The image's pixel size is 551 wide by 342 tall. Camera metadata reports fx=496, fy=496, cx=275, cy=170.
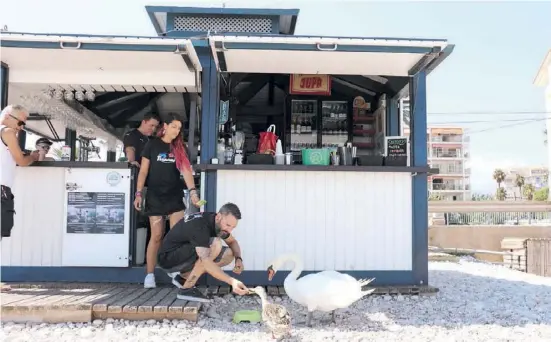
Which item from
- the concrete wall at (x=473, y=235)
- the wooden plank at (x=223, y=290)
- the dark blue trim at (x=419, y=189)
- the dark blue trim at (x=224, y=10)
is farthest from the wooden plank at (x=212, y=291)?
the concrete wall at (x=473, y=235)

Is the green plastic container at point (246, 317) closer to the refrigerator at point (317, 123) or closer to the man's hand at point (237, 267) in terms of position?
the man's hand at point (237, 267)

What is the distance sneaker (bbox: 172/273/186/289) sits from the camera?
4.45 meters

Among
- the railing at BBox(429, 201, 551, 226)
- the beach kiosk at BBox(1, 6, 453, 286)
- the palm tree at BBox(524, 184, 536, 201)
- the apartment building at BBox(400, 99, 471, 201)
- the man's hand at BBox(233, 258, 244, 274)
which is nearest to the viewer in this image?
the man's hand at BBox(233, 258, 244, 274)

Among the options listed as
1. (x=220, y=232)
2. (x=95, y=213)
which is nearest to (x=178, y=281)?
(x=220, y=232)

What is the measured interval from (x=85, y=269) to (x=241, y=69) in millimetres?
2658

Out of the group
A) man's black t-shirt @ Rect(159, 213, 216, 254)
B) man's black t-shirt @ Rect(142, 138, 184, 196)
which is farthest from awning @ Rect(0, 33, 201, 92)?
man's black t-shirt @ Rect(159, 213, 216, 254)

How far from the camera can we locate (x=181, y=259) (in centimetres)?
430

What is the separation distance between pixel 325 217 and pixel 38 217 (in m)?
2.99

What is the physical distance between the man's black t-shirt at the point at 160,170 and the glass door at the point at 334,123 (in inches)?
168

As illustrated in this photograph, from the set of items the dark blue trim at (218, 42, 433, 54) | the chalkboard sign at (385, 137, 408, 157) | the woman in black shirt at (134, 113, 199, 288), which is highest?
the dark blue trim at (218, 42, 433, 54)

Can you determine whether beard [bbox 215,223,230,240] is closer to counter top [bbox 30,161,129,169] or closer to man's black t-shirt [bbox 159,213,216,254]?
man's black t-shirt [bbox 159,213,216,254]

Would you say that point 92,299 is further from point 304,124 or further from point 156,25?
point 304,124

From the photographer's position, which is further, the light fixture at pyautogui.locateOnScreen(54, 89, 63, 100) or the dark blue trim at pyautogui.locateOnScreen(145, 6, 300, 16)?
the dark blue trim at pyautogui.locateOnScreen(145, 6, 300, 16)

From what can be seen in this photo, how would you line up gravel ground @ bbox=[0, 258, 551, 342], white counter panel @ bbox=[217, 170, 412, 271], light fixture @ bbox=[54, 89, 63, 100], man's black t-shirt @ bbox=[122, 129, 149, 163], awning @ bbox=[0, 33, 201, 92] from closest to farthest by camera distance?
gravel ground @ bbox=[0, 258, 551, 342], awning @ bbox=[0, 33, 201, 92], white counter panel @ bbox=[217, 170, 412, 271], man's black t-shirt @ bbox=[122, 129, 149, 163], light fixture @ bbox=[54, 89, 63, 100]
